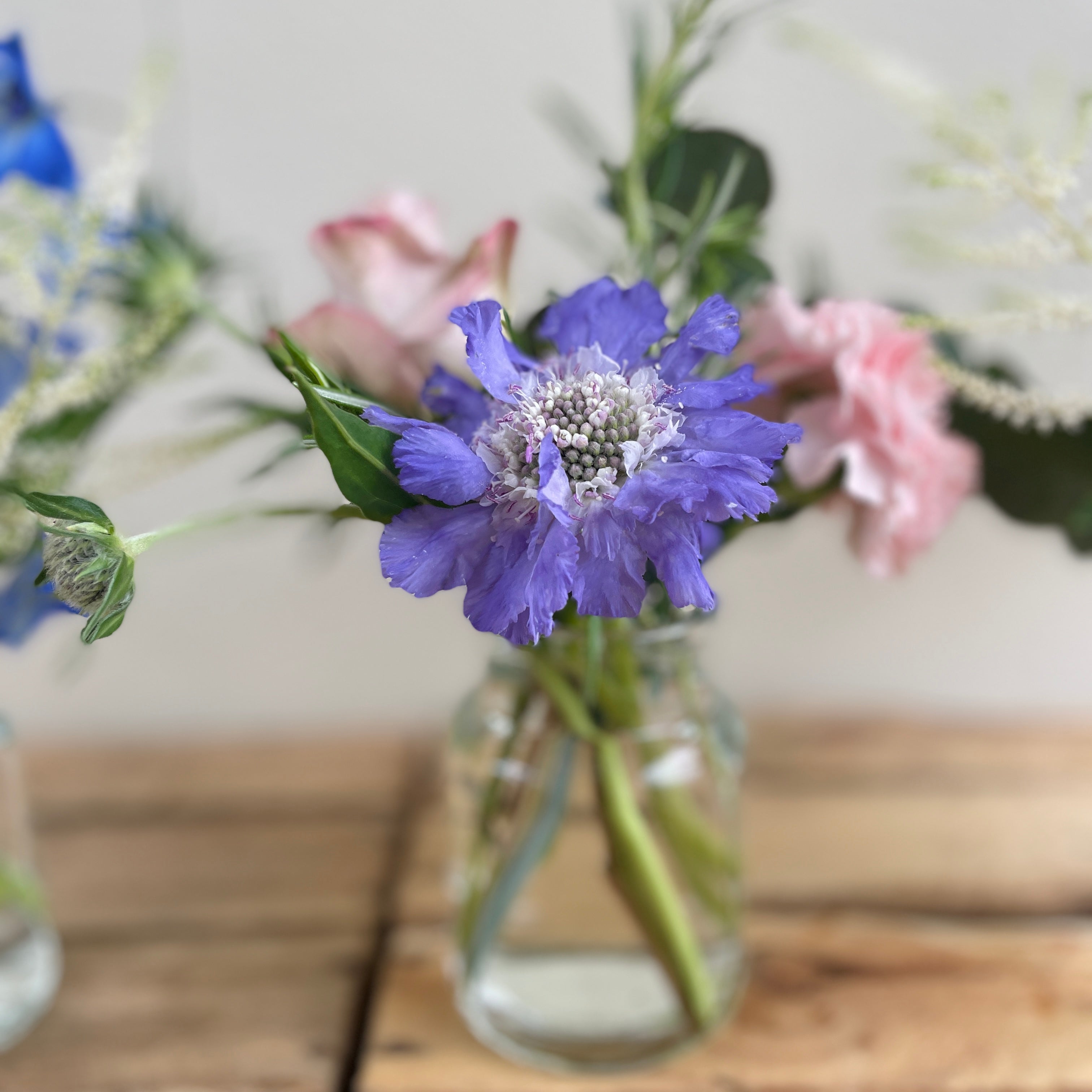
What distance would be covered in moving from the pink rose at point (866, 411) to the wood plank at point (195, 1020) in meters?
0.37

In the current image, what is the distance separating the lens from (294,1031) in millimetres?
575

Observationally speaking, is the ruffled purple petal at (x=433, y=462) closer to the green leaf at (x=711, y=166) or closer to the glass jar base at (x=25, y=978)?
the green leaf at (x=711, y=166)

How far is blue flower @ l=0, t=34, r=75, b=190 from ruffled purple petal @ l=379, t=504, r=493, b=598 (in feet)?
1.04

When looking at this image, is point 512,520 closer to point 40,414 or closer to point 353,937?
point 40,414

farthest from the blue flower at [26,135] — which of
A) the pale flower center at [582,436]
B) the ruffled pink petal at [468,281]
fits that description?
the pale flower center at [582,436]

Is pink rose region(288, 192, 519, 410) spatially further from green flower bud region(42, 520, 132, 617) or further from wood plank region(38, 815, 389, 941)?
wood plank region(38, 815, 389, 941)

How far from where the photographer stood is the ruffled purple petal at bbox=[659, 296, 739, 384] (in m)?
0.34

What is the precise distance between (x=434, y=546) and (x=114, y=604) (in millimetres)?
99

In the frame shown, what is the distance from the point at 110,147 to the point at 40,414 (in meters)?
0.37

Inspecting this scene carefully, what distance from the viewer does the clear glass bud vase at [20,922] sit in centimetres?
59

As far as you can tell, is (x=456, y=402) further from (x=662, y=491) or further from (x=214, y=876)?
(x=214, y=876)

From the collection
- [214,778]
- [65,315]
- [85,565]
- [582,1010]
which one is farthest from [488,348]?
[214,778]

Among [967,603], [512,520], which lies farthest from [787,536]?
[512,520]

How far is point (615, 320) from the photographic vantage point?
37cm
